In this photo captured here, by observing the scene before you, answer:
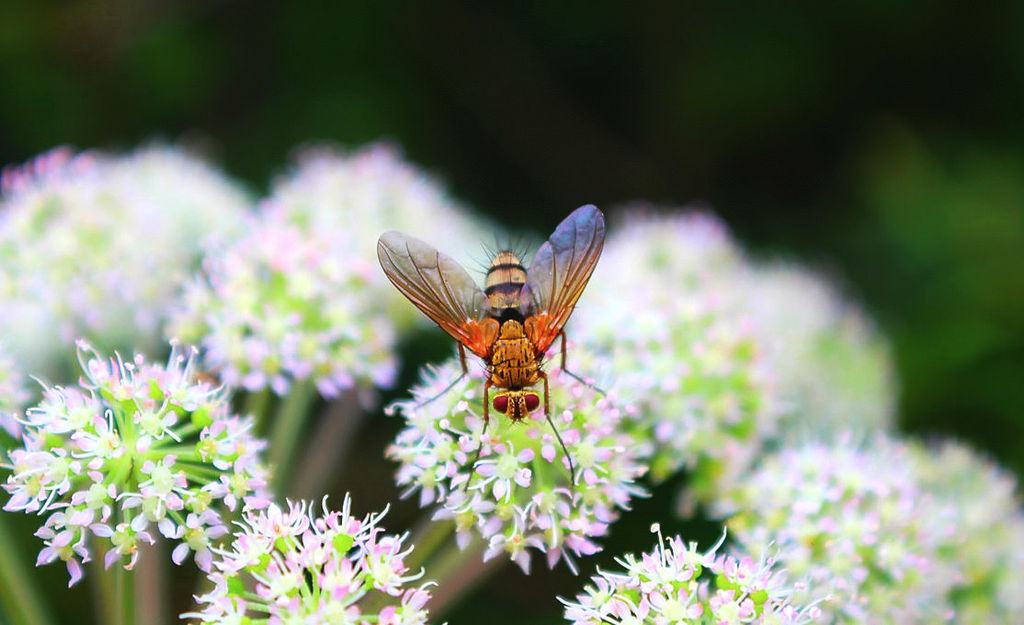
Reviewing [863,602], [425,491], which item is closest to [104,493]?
[425,491]

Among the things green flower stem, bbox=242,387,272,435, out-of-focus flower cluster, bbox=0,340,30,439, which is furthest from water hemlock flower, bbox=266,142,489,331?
out-of-focus flower cluster, bbox=0,340,30,439

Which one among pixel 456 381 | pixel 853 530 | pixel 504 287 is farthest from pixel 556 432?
pixel 853 530

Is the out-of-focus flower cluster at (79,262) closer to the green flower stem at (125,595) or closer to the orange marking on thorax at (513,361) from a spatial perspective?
the green flower stem at (125,595)

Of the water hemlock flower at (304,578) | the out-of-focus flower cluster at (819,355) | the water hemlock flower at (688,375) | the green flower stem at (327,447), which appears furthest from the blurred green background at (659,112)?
the water hemlock flower at (304,578)

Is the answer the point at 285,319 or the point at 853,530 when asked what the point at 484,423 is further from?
the point at 853,530

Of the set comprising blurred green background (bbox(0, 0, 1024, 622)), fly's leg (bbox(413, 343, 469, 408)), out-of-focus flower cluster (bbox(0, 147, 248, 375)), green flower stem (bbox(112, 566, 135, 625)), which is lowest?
green flower stem (bbox(112, 566, 135, 625))

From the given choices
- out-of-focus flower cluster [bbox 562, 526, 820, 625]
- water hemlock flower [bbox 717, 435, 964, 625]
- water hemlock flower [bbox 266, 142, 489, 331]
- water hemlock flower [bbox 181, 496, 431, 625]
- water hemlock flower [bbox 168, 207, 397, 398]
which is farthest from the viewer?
water hemlock flower [bbox 266, 142, 489, 331]

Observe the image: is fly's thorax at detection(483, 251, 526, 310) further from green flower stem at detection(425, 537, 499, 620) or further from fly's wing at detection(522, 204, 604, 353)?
green flower stem at detection(425, 537, 499, 620)
